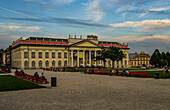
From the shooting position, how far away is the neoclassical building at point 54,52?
91.3m

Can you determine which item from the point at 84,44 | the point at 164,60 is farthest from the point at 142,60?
the point at 84,44

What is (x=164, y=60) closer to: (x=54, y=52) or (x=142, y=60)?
(x=142, y=60)

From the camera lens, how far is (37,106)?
469 inches

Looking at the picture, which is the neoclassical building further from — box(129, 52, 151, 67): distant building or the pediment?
box(129, 52, 151, 67): distant building

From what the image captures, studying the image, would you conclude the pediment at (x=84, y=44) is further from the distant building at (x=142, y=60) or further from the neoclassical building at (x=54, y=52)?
the distant building at (x=142, y=60)

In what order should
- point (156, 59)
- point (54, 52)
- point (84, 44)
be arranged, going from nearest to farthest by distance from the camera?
point (54, 52)
point (84, 44)
point (156, 59)

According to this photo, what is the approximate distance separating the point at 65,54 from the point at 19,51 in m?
22.5

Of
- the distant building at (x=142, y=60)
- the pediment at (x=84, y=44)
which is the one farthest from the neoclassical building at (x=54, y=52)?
the distant building at (x=142, y=60)

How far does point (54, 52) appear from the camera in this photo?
98750 mm

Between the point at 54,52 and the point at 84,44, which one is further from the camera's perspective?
the point at 84,44

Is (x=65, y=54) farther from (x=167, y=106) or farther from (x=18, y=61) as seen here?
(x=167, y=106)

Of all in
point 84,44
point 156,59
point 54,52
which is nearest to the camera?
point 54,52

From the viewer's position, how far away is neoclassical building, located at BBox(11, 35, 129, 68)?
91312 millimetres

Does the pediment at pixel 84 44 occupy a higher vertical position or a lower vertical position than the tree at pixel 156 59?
higher
